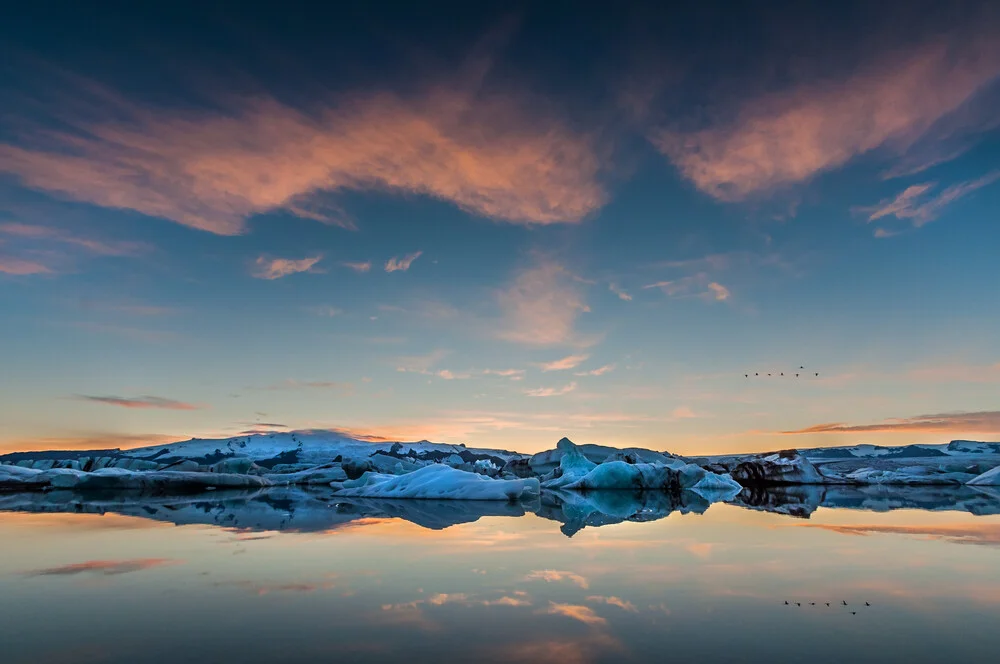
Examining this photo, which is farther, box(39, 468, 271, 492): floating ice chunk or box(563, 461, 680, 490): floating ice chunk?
box(39, 468, 271, 492): floating ice chunk

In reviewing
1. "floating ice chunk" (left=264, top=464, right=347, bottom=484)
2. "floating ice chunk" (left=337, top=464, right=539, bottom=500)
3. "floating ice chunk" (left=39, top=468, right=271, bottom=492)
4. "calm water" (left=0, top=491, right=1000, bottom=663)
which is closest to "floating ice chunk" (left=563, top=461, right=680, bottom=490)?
"floating ice chunk" (left=337, top=464, right=539, bottom=500)

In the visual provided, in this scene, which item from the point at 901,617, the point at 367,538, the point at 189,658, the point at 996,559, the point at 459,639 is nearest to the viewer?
the point at 189,658

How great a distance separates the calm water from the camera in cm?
381

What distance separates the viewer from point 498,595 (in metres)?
5.25

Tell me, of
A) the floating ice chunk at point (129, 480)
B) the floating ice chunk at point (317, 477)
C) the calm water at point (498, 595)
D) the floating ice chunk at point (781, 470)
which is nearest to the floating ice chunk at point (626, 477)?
the floating ice chunk at point (781, 470)

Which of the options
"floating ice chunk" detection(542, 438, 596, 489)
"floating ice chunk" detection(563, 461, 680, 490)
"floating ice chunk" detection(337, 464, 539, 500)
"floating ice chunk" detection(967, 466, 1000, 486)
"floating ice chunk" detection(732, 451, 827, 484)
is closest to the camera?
"floating ice chunk" detection(337, 464, 539, 500)

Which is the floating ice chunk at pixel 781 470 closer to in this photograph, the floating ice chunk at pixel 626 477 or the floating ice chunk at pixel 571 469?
the floating ice chunk at pixel 626 477

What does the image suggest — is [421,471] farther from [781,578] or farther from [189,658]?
[189,658]

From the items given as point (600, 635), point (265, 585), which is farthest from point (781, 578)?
point (265, 585)

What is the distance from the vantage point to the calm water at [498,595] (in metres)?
3.81

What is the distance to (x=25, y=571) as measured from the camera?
6.48m

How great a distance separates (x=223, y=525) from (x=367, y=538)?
4027 millimetres

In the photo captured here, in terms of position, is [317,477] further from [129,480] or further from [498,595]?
[498,595]

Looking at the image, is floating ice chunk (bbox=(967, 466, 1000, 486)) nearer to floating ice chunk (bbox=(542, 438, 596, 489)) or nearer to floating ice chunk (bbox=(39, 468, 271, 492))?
floating ice chunk (bbox=(542, 438, 596, 489))
